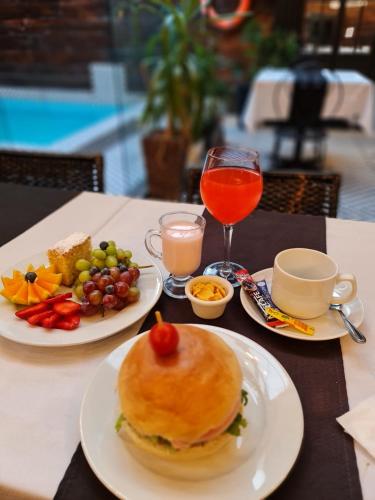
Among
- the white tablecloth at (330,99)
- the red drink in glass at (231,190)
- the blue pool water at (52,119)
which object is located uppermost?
the red drink in glass at (231,190)

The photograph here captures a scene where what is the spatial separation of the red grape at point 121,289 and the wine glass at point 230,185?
8.6 inches

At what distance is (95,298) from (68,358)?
0.11 m

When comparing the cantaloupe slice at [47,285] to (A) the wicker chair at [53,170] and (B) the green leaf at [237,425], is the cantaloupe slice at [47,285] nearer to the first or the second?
(B) the green leaf at [237,425]

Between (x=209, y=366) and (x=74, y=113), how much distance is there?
6274 mm

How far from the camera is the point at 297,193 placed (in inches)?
50.5

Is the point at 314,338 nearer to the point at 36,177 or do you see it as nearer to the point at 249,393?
the point at 249,393

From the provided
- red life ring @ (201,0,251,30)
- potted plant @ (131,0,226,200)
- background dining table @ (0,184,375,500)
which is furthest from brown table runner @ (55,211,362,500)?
red life ring @ (201,0,251,30)

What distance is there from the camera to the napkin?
20.0 inches

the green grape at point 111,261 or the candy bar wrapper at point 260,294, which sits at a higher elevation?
the green grape at point 111,261

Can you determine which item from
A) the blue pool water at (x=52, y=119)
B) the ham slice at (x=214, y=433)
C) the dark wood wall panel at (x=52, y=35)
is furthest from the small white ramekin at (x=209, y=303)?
the blue pool water at (x=52, y=119)

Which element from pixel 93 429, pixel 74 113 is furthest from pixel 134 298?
pixel 74 113

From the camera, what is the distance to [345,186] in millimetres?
3328

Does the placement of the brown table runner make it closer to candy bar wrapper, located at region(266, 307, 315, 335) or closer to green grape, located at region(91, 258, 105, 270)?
candy bar wrapper, located at region(266, 307, 315, 335)

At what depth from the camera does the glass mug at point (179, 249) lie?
76cm
